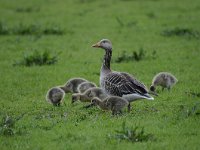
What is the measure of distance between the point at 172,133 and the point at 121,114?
183 cm

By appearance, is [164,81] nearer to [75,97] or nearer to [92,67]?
[75,97]

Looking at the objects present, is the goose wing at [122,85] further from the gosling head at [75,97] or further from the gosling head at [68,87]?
the gosling head at [68,87]

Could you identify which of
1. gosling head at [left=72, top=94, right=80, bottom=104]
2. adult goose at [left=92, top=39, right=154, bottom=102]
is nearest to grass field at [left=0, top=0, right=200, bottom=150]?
gosling head at [left=72, top=94, right=80, bottom=104]

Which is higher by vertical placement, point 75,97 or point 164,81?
point 164,81

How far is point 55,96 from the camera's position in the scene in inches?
490

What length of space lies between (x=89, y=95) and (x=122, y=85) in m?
1.35

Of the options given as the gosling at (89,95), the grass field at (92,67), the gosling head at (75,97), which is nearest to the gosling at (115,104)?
the grass field at (92,67)

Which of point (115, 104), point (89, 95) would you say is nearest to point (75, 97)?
point (89, 95)

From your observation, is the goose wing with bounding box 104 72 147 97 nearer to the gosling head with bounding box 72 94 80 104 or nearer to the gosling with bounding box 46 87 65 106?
the gosling head with bounding box 72 94 80 104

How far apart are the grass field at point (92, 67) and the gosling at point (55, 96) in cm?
14

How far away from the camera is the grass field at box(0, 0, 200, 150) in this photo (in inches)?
379

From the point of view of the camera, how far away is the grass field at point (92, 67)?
963 cm

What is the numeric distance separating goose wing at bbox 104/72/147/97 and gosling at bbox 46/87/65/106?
121 cm

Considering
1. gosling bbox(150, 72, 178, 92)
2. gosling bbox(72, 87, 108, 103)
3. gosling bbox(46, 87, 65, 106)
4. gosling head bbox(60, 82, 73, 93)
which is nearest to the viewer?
gosling bbox(46, 87, 65, 106)
